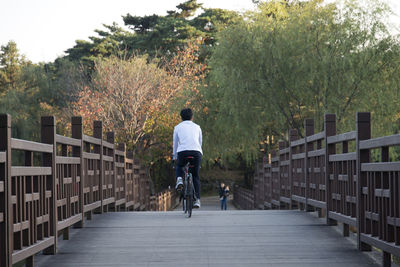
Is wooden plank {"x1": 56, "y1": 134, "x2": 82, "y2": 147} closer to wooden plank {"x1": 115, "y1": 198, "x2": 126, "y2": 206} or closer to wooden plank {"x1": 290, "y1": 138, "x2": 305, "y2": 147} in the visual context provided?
wooden plank {"x1": 290, "y1": 138, "x2": 305, "y2": 147}

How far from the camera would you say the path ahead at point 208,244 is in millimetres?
6062

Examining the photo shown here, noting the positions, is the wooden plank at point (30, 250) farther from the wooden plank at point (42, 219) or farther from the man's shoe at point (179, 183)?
the man's shoe at point (179, 183)

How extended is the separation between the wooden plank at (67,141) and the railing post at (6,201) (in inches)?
80.5

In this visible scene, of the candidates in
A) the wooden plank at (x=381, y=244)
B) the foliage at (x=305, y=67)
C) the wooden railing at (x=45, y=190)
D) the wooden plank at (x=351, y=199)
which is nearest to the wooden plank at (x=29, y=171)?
the wooden railing at (x=45, y=190)

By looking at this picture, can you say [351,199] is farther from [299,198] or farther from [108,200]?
[108,200]

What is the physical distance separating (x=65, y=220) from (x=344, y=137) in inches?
125

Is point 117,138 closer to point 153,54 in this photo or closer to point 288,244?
point 153,54

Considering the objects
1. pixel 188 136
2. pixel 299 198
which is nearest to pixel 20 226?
pixel 188 136

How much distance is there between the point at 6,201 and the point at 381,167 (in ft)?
9.70

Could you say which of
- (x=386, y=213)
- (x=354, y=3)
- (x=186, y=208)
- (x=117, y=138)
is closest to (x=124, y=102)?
(x=117, y=138)

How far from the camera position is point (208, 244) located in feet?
22.7

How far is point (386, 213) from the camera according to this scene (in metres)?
5.39

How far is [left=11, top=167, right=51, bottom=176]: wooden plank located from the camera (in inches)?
197

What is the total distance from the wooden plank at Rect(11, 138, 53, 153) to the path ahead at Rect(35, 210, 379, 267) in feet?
3.44
